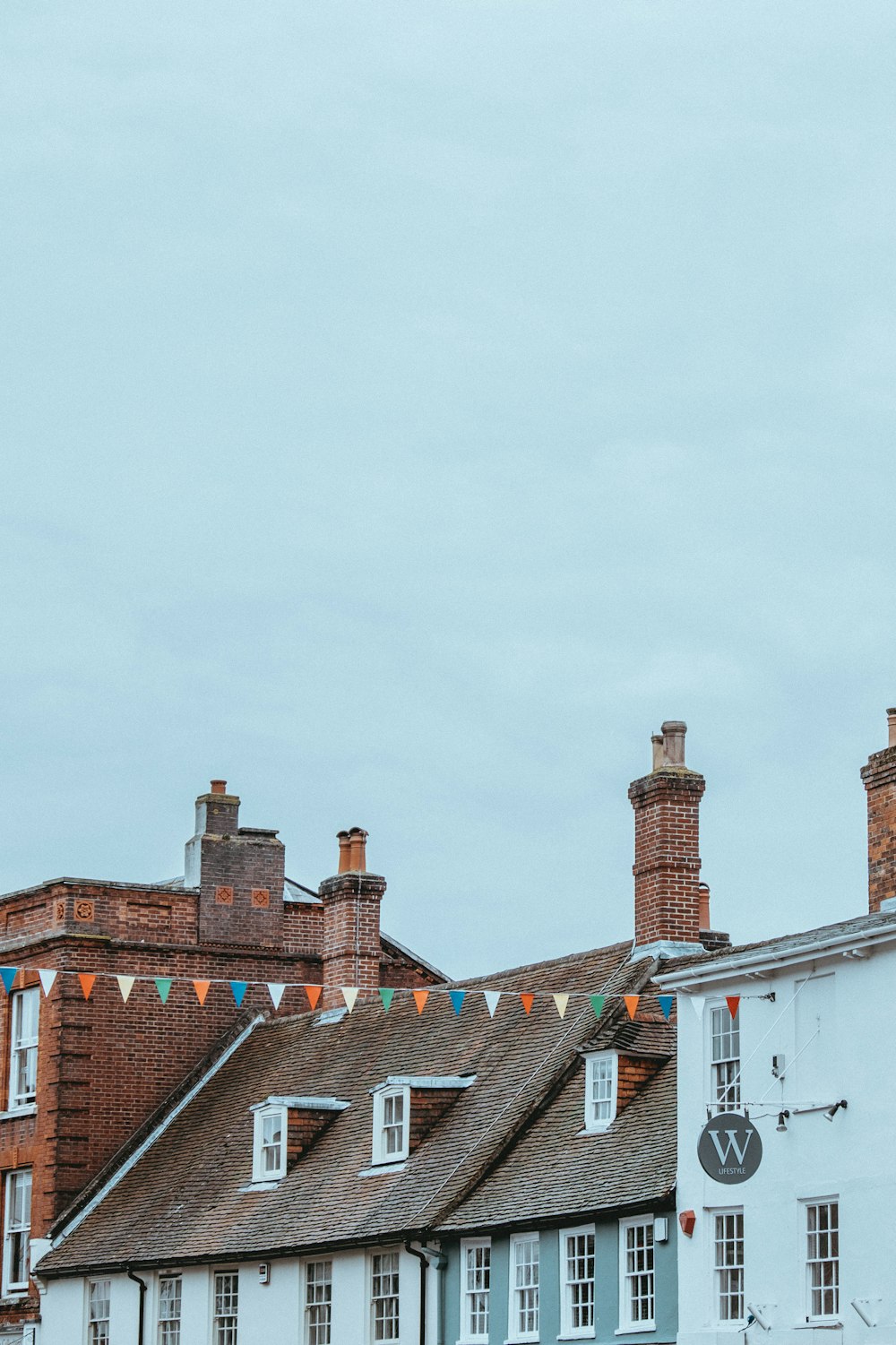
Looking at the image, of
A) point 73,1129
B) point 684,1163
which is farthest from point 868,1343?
point 73,1129

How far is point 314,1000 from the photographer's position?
37000mm

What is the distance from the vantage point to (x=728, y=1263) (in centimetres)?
2867

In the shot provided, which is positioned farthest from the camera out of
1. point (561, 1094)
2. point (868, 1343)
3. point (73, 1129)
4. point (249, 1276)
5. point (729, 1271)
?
point (73, 1129)

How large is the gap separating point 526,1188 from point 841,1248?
6.40 metres

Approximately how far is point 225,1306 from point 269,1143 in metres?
2.80

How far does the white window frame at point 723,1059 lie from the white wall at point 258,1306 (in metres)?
6.18

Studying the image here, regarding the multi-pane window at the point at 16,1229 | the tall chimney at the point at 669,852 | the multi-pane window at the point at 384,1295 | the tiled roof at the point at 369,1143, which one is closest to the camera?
the tiled roof at the point at 369,1143

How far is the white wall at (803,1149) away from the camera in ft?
86.5

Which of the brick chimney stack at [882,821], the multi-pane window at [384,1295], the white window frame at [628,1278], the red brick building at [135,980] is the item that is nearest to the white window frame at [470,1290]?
the multi-pane window at [384,1295]

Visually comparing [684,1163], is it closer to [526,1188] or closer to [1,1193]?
[526,1188]

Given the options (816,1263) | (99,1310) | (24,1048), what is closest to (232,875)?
(24,1048)

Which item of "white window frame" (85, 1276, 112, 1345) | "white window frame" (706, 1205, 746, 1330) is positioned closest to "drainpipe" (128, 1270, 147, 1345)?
"white window frame" (85, 1276, 112, 1345)

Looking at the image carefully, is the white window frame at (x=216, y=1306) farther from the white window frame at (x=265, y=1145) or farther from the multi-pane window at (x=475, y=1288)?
the multi-pane window at (x=475, y=1288)

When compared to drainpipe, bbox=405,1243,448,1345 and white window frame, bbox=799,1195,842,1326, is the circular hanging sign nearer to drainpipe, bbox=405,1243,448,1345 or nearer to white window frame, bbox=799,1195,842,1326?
white window frame, bbox=799,1195,842,1326
